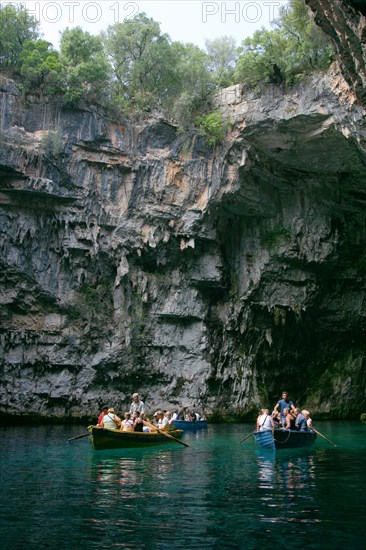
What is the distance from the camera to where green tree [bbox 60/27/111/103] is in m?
33.1

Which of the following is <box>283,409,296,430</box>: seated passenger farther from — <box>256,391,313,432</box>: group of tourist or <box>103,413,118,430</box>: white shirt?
<box>103,413,118,430</box>: white shirt

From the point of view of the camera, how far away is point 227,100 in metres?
31.8

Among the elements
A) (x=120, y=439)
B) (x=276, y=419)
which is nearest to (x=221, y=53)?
(x=276, y=419)

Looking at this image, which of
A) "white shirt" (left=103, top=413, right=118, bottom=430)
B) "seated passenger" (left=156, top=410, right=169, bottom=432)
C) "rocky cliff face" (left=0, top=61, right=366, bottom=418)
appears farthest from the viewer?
"rocky cliff face" (left=0, top=61, right=366, bottom=418)

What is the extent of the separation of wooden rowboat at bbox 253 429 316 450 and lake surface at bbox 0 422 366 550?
0.32 meters

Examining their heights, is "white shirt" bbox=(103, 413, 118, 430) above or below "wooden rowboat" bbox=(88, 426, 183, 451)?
above

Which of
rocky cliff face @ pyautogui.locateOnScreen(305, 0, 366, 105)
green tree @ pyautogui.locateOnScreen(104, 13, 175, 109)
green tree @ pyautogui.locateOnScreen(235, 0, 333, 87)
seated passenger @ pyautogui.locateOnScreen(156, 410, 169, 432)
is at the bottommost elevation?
seated passenger @ pyautogui.locateOnScreen(156, 410, 169, 432)

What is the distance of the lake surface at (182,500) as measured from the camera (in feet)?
26.0

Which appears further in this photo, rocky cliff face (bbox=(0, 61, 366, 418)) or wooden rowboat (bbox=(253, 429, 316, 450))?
rocky cliff face (bbox=(0, 61, 366, 418))

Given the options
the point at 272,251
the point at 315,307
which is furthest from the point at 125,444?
the point at 315,307

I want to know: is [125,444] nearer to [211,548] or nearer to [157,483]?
[157,483]

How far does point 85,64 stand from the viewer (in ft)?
108

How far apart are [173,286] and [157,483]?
76.9 feet

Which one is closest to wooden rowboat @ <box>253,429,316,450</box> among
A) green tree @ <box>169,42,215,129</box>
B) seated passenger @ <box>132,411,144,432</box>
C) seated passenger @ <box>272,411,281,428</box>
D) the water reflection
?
the water reflection
